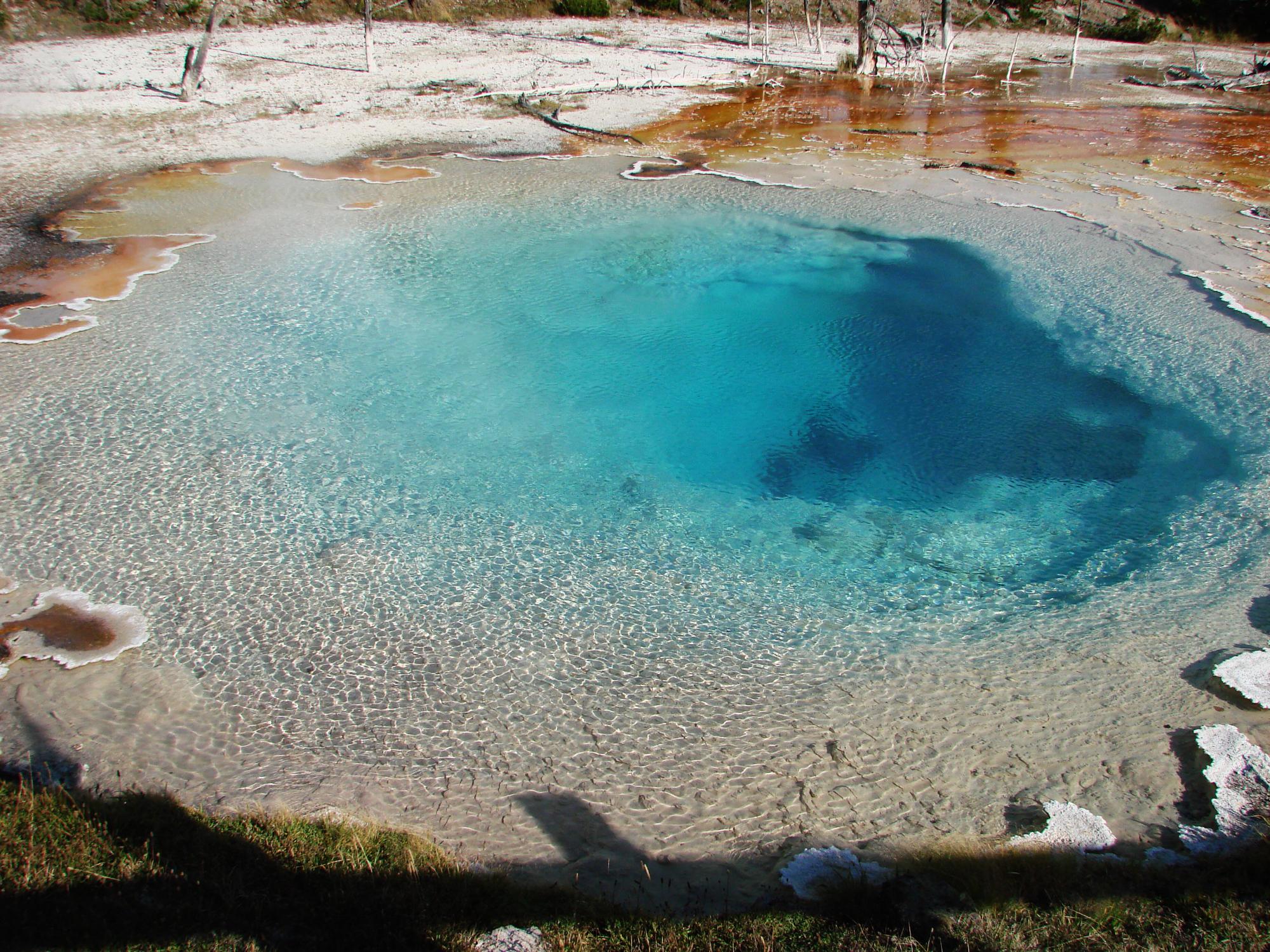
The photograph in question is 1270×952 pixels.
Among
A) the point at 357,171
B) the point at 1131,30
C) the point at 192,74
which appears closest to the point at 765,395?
the point at 357,171

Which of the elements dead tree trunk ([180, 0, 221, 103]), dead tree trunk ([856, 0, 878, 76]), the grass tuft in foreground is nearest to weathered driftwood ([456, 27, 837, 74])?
dead tree trunk ([856, 0, 878, 76])

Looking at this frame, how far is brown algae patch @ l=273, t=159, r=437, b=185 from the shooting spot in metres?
7.74

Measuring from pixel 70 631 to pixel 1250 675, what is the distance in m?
3.89

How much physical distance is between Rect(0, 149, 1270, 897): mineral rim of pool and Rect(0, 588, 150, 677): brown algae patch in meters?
0.08

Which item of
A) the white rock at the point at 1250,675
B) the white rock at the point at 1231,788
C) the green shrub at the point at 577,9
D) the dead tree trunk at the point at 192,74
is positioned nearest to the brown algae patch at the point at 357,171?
the dead tree trunk at the point at 192,74

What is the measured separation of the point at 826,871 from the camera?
223cm

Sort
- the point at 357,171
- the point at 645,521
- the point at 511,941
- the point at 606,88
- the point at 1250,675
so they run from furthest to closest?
the point at 606,88 < the point at 357,171 < the point at 645,521 < the point at 1250,675 < the point at 511,941

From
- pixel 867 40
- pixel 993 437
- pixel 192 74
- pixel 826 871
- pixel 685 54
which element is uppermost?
pixel 867 40

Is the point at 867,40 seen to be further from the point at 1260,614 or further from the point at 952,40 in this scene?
the point at 1260,614

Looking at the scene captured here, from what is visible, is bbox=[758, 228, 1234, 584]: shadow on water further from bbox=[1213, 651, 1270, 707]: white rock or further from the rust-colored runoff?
the rust-colored runoff

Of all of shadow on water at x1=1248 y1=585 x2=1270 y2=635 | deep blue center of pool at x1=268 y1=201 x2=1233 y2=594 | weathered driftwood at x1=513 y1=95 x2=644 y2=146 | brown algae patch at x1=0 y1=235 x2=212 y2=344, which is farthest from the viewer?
weathered driftwood at x1=513 y1=95 x2=644 y2=146

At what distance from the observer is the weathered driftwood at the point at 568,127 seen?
9.39 meters

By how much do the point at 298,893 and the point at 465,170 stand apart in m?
Result: 7.11

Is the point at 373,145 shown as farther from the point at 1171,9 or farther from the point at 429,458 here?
the point at 1171,9
